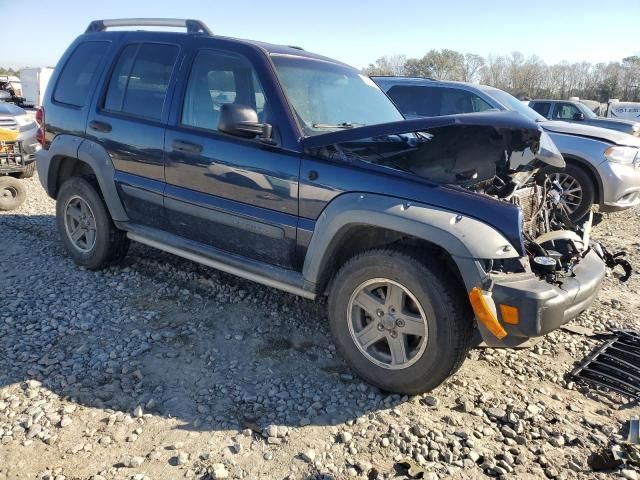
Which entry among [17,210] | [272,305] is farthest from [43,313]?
[17,210]

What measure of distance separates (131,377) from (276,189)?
1.48m

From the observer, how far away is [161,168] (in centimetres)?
411

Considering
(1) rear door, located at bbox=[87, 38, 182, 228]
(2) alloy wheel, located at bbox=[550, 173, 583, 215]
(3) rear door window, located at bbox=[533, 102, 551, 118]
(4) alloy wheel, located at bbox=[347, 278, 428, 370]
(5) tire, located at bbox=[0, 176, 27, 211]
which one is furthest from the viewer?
(3) rear door window, located at bbox=[533, 102, 551, 118]

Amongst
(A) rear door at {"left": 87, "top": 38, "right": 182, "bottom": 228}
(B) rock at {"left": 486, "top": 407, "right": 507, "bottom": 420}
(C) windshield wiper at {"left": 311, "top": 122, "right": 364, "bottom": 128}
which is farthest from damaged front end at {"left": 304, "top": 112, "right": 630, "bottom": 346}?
(A) rear door at {"left": 87, "top": 38, "right": 182, "bottom": 228}

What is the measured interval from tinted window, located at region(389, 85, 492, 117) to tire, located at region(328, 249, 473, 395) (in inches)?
231

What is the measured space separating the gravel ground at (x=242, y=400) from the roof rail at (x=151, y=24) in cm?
212

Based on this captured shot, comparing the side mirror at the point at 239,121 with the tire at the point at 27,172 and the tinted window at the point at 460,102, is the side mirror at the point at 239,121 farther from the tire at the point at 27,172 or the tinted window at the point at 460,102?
the tinted window at the point at 460,102

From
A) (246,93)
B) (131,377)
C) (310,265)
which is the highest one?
(246,93)

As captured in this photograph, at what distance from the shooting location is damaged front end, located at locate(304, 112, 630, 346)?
107 inches

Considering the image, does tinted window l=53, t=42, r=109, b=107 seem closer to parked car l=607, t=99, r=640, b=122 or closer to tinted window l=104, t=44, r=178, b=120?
tinted window l=104, t=44, r=178, b=120

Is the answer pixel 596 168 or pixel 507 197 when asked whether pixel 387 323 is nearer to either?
pixel 507 197

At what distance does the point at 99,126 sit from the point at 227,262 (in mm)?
1790

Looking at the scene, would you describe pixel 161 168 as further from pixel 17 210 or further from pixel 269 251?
pixel 17 210

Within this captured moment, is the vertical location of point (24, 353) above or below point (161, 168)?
below
